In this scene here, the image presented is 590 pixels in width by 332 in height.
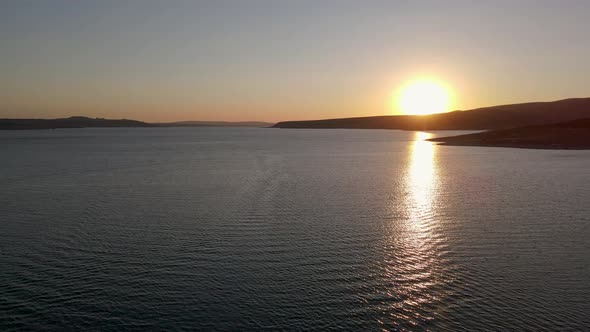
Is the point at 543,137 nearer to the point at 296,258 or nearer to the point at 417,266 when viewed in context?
the point at 417,266

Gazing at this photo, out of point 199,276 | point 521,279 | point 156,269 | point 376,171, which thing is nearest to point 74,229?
point 156,269

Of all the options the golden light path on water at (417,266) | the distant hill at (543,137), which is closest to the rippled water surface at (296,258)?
the golden light path on water at (417,266)

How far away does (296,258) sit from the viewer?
64.7ft

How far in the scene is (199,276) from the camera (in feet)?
58.1

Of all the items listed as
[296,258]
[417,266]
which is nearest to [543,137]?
[417,266]

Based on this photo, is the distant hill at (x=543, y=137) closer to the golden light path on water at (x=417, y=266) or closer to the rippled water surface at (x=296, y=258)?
the rippled water surface at (x=296, y=258)

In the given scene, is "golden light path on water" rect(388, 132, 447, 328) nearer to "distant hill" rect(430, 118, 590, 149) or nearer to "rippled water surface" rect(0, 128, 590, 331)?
"rippled water surface" rect(0, 128, 590, 331)

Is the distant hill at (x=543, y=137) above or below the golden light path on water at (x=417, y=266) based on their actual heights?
above

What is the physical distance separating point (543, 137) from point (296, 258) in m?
87.6

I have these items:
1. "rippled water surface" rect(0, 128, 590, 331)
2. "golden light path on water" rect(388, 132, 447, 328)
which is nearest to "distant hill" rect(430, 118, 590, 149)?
"rippled water surface" rect(0, 128, 590, 331)

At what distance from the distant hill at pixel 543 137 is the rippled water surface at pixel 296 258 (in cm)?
5199

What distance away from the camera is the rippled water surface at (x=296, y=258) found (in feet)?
47.3

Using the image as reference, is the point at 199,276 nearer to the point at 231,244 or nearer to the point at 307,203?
the point at 231,244

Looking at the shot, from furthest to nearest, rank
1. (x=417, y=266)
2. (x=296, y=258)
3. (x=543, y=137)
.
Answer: (x=543, y=137), (x=296, y=258), (x=417, y=266)
